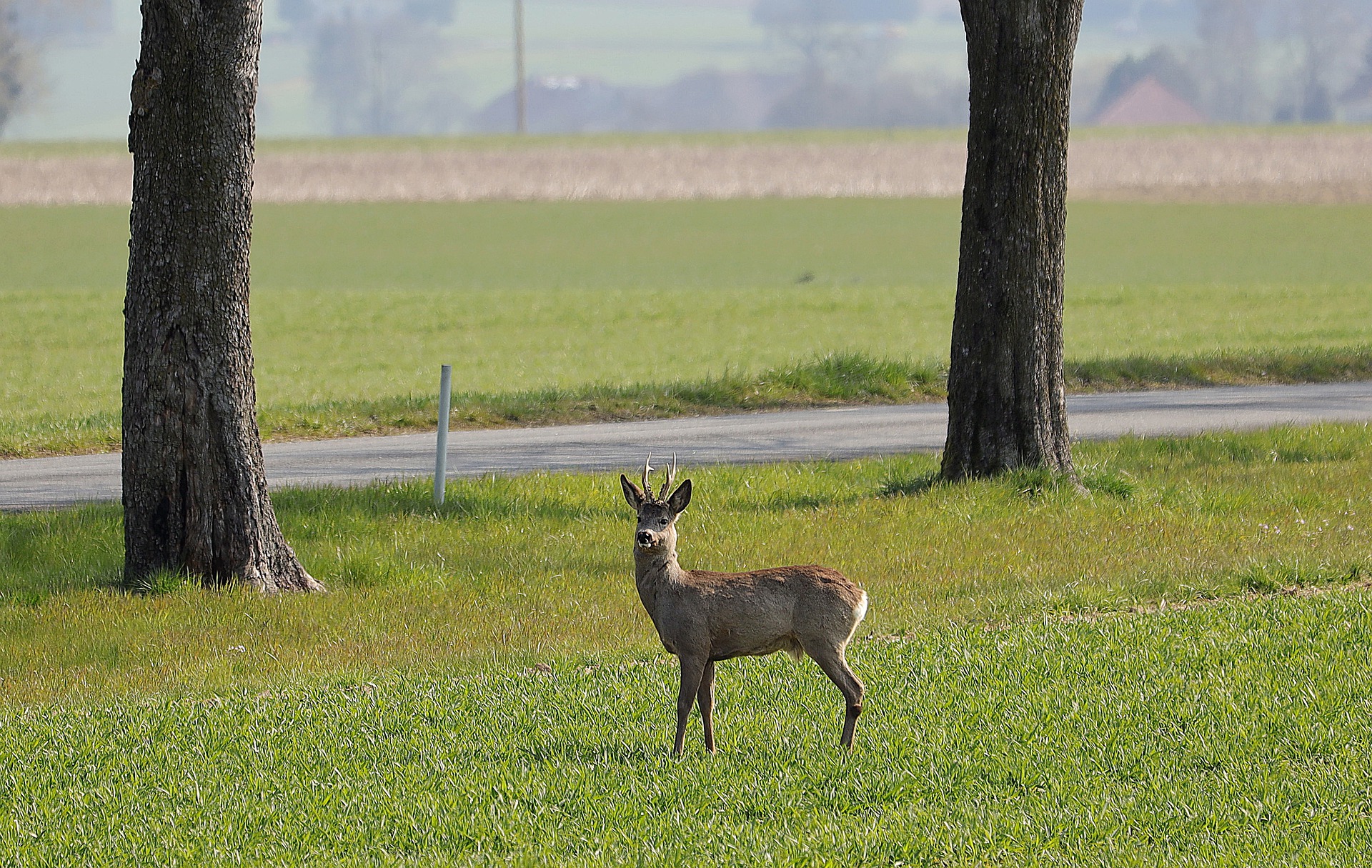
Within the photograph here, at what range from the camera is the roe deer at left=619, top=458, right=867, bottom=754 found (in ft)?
19.0

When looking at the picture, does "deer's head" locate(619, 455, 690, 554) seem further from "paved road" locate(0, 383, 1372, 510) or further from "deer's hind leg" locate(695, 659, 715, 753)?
"paved road" locate(0, 383, 1372, 510)

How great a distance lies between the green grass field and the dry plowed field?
56084 mm

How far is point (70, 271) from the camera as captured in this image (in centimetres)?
4716

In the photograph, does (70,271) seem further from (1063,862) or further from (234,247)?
(1063,862)

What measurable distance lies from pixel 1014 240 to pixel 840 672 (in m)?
7.62

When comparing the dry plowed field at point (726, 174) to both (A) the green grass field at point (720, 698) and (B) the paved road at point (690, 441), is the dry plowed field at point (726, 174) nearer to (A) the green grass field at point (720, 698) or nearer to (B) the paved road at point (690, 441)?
(B) the paved road at point (690, 441)

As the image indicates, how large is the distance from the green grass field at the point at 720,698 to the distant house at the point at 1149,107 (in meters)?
191

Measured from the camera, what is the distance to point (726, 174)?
70688mm

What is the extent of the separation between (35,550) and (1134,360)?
1587cm

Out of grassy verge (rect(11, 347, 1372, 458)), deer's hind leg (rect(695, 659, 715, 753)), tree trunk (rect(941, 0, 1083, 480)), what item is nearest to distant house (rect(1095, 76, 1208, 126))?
grassy verge (rect(11, 347, 1372, 458))

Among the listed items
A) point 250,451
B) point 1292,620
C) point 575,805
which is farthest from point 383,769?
point 1292,620

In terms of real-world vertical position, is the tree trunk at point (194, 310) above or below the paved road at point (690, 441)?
above

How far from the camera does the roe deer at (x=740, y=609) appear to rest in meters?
5.78

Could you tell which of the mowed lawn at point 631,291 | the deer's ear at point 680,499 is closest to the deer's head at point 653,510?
the deer's ear at point 680,499
